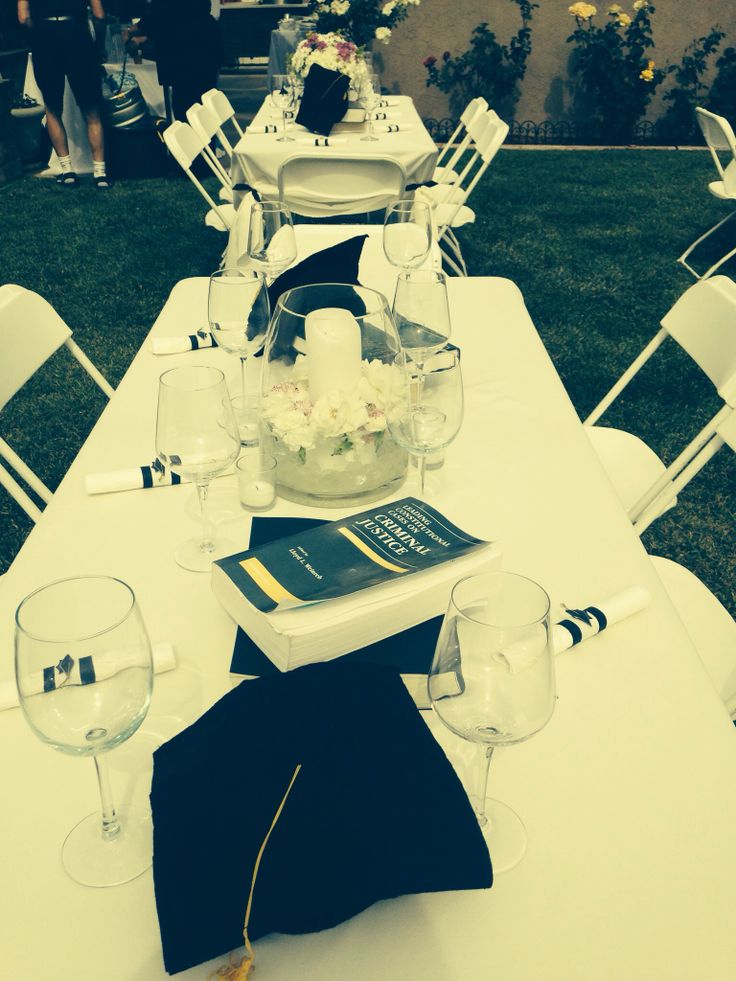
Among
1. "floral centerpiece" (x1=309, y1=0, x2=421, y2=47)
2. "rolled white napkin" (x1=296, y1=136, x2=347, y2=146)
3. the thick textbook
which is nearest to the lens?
the thick textbook

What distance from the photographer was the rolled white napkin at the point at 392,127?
4.50 meters

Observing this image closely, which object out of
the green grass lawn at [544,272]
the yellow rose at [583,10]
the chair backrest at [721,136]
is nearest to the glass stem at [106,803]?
the green grass lawn at [544,272]

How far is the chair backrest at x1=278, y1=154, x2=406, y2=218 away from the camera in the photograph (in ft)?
12.1

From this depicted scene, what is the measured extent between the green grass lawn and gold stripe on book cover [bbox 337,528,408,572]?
6.10 ft

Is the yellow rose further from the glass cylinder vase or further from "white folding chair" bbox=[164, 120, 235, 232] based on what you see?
the glass cylinder vase

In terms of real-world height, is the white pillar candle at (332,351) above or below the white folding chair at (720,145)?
above

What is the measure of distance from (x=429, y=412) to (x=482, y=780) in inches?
24.3

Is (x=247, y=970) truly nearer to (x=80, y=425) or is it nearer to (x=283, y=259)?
(x=283, y=259)

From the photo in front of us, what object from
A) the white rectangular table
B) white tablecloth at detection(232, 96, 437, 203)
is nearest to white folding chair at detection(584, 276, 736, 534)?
the white rectangular table

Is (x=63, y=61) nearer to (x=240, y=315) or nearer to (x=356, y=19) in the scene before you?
(x=356, y=19)

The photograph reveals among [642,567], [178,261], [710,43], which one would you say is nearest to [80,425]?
[178,261]

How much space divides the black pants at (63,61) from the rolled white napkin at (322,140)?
2.77m

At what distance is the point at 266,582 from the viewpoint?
995 mm

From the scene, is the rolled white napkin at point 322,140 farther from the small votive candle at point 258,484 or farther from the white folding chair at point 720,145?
the small votive candle at point 258,484
